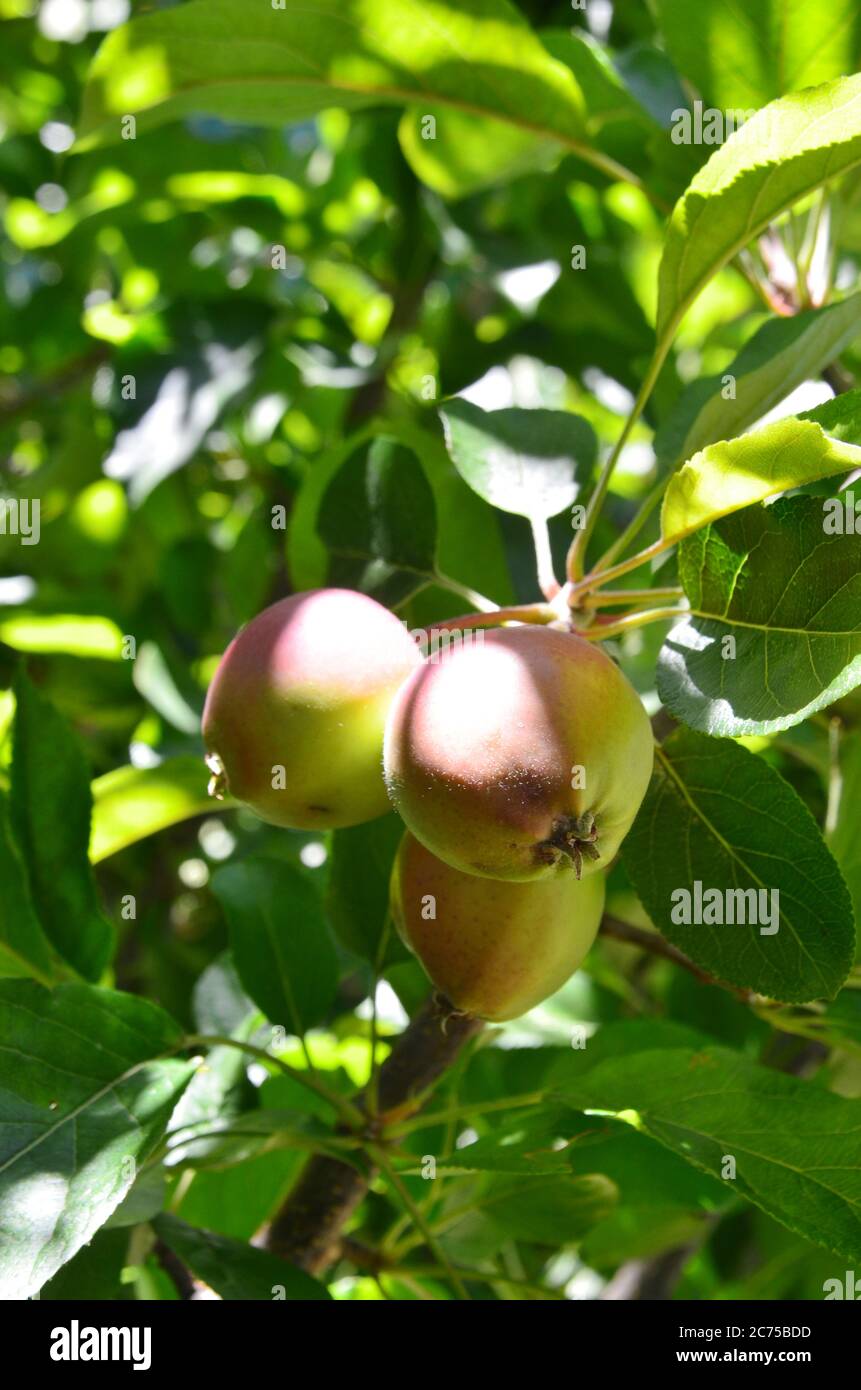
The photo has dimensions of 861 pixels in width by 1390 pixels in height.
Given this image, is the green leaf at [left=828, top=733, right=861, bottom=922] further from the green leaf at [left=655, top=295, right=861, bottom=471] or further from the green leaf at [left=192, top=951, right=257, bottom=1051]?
the green leaf at [left=192, top=951, right=257, bottom=1051]

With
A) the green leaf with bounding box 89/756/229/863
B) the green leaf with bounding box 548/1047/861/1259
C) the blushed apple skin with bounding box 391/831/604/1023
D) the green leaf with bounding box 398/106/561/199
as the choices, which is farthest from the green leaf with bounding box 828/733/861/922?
the green leaf with bounding box 398/106/561/199

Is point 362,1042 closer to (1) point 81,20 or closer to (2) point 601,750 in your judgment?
(2) point 601,750

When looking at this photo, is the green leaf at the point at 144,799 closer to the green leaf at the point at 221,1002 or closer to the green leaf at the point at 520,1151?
the green leaf at the point at 221,1002

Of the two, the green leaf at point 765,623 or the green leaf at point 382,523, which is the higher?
the green leaf at point 382,523

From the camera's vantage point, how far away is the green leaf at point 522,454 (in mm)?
Answer: 906

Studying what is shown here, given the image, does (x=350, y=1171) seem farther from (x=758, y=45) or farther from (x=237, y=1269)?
(x=758, y=45)

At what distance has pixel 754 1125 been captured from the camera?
2.68 ft

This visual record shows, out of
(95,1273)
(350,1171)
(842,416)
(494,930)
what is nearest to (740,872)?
(494,930)

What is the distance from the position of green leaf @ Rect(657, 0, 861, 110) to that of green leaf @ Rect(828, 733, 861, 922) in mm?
529

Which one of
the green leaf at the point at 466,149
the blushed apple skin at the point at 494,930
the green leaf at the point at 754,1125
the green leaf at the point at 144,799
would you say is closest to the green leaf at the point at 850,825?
the green leaf at the point at 754,1125

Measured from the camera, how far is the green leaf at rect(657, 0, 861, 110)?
1070 millimetres

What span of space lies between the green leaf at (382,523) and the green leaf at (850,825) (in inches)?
13.8
